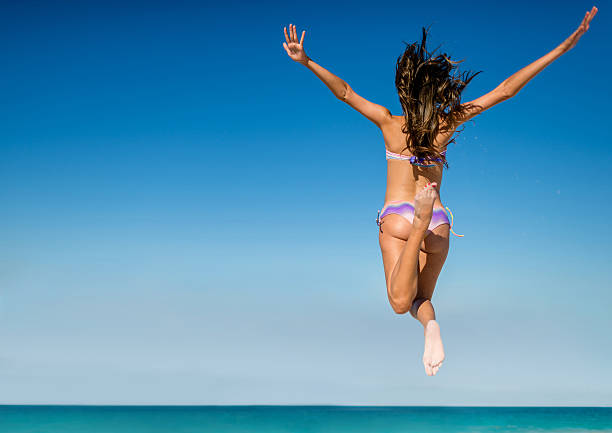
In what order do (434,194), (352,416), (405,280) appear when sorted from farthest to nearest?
(352,416), (405,280), (434,194)

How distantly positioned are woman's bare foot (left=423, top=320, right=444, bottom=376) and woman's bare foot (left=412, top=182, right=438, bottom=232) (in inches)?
39.9

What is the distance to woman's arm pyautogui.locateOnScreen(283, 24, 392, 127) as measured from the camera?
5.74 metres

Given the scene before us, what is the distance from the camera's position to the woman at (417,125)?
5.56 metres

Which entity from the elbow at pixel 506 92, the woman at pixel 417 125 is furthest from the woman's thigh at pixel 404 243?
the elbow at pixel 506 92

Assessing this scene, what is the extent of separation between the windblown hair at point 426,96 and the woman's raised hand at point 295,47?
2.86 ft

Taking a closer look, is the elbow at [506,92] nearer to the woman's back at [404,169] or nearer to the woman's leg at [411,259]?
the woman's back at [404,169]

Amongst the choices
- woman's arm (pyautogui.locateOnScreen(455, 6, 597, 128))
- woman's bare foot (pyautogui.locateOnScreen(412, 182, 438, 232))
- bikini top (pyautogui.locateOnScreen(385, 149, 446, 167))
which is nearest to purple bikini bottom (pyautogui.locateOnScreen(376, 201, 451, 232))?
bikini top (pyautogui.locateOnScreen(385, 149, 446, 167))

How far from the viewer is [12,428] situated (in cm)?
3950

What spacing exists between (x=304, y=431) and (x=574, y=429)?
52.9 ft

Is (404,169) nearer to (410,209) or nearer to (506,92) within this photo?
(410,209)

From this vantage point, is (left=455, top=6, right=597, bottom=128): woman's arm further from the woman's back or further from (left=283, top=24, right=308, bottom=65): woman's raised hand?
(left=283, top=24, right=308, bottom=65): woman's raised hand

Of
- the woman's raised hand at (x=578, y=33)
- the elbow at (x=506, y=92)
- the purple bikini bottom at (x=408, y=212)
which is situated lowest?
the purple bikini bottom at (x=408, y=212)

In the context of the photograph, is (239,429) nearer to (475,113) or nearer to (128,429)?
(128,429)

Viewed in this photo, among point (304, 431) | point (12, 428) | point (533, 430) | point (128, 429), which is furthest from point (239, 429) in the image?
point (533, 430)
